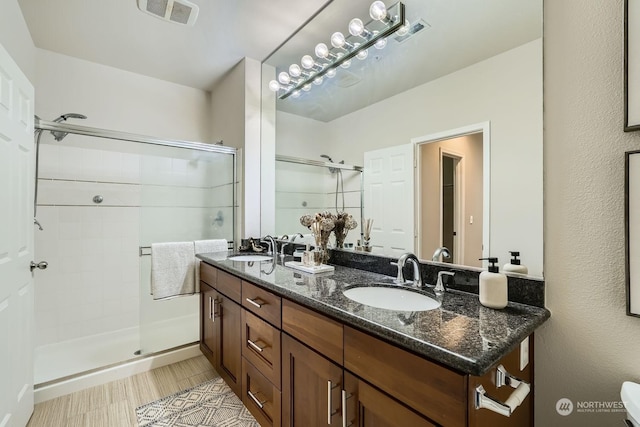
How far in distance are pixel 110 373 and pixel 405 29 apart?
9.76ft

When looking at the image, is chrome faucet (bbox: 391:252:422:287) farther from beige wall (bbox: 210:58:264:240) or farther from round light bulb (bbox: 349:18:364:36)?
beige wall (bbox: 210:58:264:240)

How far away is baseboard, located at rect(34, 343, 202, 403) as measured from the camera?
73.7 inches

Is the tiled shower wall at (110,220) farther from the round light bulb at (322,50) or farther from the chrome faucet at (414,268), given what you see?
the chrome faucet at (414,268)

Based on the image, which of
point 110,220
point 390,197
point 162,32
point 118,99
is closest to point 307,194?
point 390,197

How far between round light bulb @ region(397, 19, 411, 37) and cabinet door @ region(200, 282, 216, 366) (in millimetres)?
2001

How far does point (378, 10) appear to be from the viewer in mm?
1611

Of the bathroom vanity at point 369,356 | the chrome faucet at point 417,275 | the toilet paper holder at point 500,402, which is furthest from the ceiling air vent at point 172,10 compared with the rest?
the toilet paper holder at point 500,402

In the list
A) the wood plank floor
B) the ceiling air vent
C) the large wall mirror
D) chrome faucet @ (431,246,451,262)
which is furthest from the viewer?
the ceiling air vent

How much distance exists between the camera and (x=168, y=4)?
1.80 meters

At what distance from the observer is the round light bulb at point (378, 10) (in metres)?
1.61

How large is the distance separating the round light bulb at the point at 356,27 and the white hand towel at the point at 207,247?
5.99 ft

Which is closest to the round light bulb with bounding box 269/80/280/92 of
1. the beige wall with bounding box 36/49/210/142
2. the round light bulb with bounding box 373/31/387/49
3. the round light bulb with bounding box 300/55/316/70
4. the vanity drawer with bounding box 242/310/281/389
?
the round light bulb with bounding box 300/55/316/70

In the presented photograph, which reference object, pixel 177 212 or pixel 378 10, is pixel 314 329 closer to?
pixel 378 10

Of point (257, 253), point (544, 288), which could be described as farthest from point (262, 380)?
point (544, 288)
